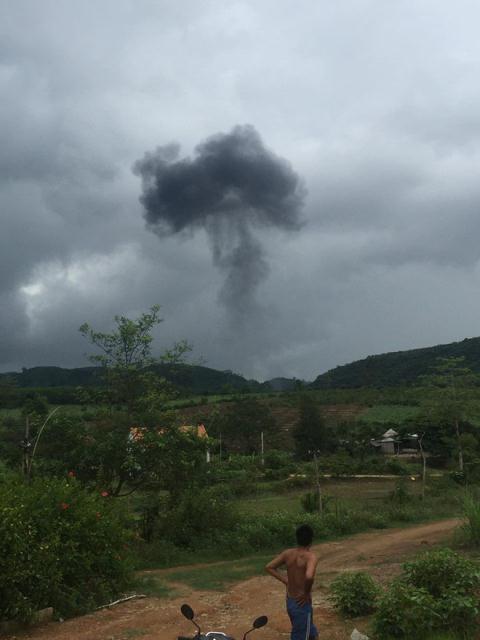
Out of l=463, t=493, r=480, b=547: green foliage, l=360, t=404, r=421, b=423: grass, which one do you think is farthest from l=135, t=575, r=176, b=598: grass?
l=360, t=404, r=421, b=423: grass

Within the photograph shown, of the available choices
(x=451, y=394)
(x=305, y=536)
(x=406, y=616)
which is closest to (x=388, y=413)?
(x=451, y=394)

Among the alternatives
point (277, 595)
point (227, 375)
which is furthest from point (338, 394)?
point (277, 595)

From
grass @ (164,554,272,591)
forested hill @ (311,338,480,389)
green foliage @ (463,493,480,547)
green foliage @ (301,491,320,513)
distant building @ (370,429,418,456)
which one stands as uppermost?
forested hill @ (311,338,480,389)

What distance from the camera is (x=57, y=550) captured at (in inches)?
350

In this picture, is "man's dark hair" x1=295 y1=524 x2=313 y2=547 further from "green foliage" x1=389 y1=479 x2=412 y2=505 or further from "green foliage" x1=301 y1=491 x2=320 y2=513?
"green foliage" x1=389 y1=479 x2=412 y2=505

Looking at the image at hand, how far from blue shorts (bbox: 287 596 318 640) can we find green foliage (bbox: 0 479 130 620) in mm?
4303

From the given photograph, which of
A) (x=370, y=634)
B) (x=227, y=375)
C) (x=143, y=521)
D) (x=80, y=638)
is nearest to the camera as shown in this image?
(x=370, y=634)

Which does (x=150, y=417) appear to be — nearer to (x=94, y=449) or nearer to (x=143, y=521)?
(x=94, y=449)

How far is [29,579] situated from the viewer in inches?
332

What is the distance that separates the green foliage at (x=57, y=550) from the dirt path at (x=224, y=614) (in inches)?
14.9

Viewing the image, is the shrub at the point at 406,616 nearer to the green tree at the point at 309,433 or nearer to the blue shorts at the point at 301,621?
the blue shorts at the point at 301,621

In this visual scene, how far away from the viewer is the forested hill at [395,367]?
291 feet

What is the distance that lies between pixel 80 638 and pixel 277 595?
3.28 meters

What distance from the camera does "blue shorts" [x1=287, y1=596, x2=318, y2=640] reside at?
5526mm
